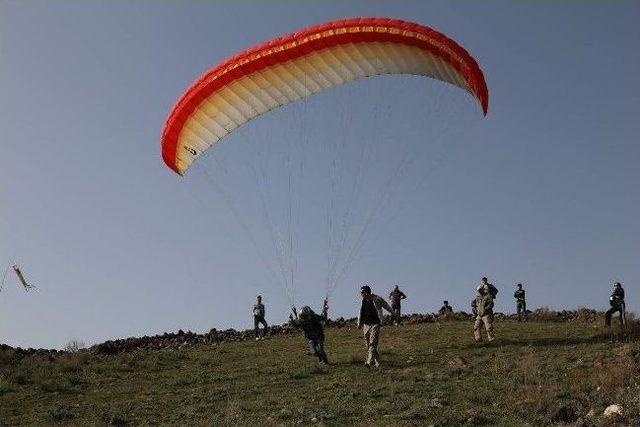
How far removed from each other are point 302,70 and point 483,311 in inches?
348

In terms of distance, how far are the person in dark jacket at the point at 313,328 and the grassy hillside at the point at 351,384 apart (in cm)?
38

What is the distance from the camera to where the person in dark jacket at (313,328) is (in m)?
19.1

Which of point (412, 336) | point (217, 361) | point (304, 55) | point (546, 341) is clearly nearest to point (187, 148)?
point (304, 55)

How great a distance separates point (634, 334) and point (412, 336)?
22.5 ft

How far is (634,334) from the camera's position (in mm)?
20688

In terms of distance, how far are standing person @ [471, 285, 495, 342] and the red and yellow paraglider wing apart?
5673 mm

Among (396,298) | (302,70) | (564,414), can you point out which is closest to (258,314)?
(396,298)

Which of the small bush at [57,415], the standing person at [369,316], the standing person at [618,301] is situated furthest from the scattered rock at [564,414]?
the standing person at [618,301]

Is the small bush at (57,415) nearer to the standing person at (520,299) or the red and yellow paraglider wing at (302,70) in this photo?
the red and yellow paraglider wing at (302,70)

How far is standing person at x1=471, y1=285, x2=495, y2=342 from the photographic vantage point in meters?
21.1

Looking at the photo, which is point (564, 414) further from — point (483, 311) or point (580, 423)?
point (483, 311)

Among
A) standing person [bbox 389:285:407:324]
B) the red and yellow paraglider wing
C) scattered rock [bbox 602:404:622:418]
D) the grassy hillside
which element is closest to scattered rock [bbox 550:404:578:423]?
the grassy hillside

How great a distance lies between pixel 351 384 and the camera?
53.0ft

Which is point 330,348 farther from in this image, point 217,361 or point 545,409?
point 545,409
